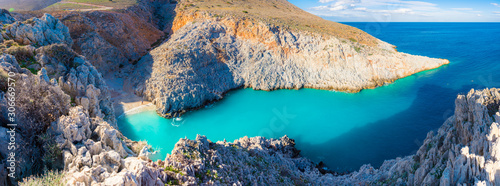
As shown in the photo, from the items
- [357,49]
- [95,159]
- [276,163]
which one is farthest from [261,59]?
[95,159]

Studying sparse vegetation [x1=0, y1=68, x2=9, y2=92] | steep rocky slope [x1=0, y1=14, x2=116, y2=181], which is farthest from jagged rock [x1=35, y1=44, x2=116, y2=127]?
sparse vegetation [x1=0, y1=68, x2=9, y2=92]

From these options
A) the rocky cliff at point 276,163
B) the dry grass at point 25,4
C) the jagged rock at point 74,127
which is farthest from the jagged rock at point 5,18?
the jagged rock at point 74,127

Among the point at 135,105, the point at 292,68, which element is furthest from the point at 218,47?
the point at 135,105

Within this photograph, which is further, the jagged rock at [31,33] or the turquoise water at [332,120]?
the turquoise water at [332,120]

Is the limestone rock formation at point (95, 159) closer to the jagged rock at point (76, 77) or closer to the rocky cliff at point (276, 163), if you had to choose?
the rocky cliff at point (276, 163)

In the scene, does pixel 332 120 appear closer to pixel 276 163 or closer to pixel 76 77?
pixel 276 163

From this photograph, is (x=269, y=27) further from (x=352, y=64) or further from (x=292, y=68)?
(x=352, y=64)
